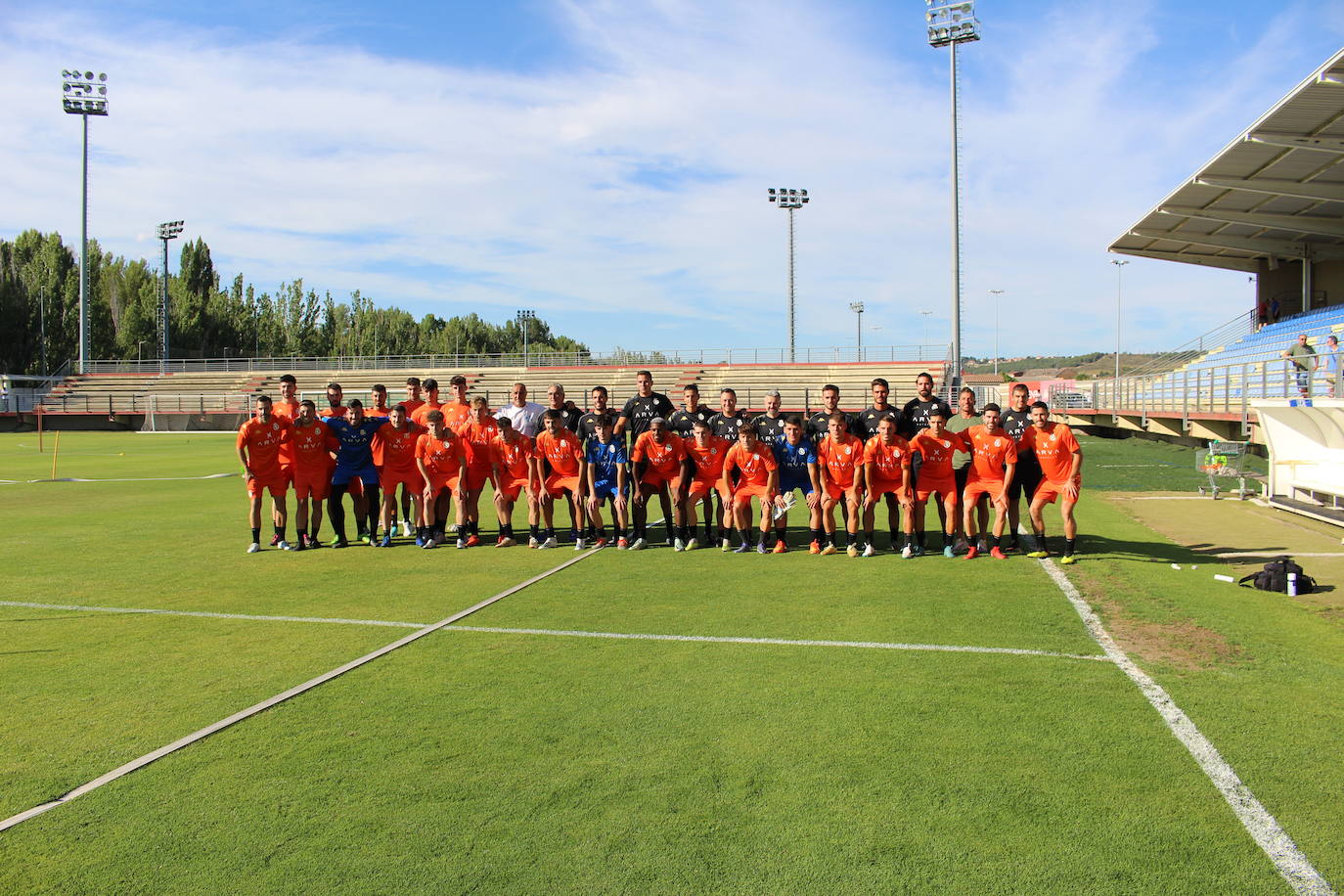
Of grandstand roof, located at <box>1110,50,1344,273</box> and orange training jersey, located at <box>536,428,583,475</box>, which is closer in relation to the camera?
orange training jersey, located at <box>536,428,583,475</box>

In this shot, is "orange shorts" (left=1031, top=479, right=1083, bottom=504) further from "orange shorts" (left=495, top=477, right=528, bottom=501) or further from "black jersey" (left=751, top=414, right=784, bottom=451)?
"orange shorts" (left=495, top=477, right=528, bottom=501)

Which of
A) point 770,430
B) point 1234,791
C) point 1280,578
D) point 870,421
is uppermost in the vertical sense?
point 870,421

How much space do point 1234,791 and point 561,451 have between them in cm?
781

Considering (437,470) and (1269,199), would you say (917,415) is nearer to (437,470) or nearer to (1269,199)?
(437,470)

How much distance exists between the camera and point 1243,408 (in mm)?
19938

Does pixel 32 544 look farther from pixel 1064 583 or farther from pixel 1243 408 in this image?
pixel 1243 408

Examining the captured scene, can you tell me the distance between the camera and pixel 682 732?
449 centimetres

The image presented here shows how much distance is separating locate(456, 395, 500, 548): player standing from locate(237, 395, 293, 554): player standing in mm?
2028

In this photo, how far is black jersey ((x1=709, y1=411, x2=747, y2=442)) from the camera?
10328mm

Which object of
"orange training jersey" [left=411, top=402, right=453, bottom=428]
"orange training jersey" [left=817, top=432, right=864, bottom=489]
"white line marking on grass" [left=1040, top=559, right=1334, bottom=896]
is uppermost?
"orange training jersey" [left=411, top=402, right=453, bottom=428]

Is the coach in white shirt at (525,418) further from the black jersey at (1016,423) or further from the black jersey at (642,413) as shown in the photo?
the black jersey at (1016,423)

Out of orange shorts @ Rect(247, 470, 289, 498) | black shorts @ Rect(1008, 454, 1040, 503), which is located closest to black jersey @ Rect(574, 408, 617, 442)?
orange shorts @ Rect(247, 470, 289, 498)

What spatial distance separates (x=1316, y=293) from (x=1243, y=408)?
46.4 ft

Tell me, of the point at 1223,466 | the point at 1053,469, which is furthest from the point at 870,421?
the point at 1223,466
